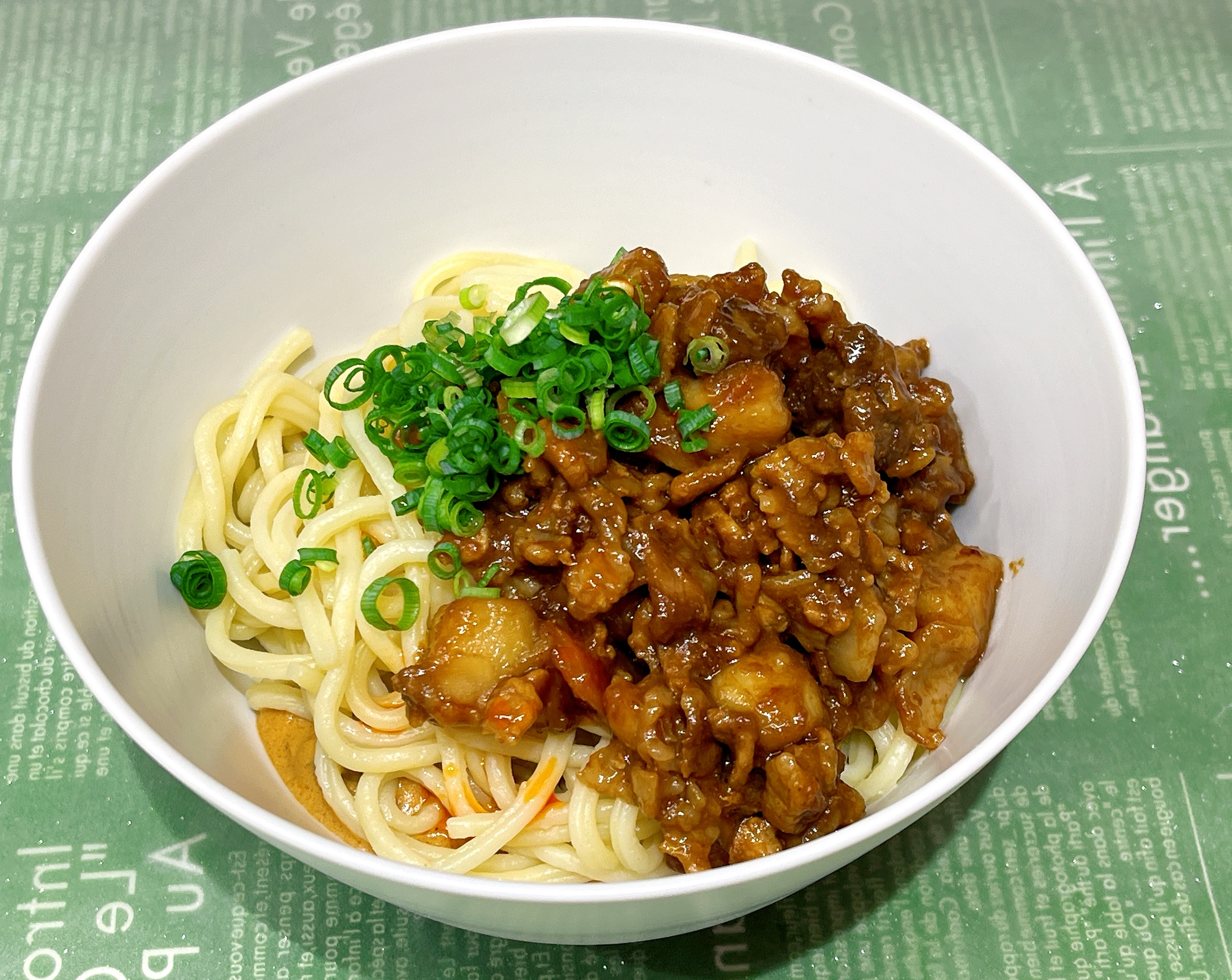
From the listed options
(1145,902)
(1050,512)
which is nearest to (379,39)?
(1050,512)

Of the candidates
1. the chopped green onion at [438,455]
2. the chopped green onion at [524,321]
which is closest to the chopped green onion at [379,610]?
the chopped green onion at [438,455]

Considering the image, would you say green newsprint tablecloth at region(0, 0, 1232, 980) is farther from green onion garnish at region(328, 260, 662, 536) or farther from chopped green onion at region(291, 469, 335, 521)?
green onion garnish at region(328, 260, 662, 536)

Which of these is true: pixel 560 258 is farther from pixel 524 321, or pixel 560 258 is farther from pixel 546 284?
pixel 524 321

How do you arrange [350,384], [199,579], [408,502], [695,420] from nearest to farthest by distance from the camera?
[695,420] → [408,502] → [199,579] → [350,384]

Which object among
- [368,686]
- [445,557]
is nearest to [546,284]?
[445,557]

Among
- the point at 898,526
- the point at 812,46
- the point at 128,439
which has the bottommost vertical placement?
the point at 898,526

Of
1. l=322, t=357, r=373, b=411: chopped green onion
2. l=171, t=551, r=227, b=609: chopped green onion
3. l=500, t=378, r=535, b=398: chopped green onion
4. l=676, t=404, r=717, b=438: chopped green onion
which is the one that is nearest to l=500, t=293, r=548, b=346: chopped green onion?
l=500, t=378, r=535, b=398: chopped green onion

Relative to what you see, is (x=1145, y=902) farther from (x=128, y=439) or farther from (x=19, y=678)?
(x=19, y=678)
